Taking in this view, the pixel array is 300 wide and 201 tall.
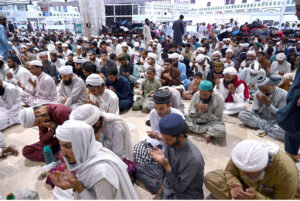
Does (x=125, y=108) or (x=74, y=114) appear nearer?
(x=74, y=114)

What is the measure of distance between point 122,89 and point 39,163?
81.1 inches

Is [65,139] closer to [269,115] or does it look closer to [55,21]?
[269,115]

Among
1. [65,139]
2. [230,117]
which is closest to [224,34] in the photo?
[230,117]

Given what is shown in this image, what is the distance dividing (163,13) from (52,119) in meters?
20.7

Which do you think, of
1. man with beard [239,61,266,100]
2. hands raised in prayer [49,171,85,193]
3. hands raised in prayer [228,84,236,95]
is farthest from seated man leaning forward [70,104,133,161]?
man with beard [239,61,266,100]

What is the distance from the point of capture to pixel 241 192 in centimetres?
161

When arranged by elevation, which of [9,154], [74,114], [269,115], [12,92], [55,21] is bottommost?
[9,154]

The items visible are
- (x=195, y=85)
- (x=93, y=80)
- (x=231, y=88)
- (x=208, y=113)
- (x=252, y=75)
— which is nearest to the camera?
(x=93, y=80)

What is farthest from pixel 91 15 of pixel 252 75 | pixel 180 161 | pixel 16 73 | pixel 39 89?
pixel 180 161

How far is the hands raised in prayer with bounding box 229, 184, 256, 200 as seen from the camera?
1559 mm

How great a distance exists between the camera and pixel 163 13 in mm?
20797

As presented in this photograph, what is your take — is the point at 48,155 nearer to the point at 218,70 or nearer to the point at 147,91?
the point at 147,91

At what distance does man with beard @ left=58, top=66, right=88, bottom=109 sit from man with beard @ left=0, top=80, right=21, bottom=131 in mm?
775

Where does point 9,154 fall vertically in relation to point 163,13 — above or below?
below
